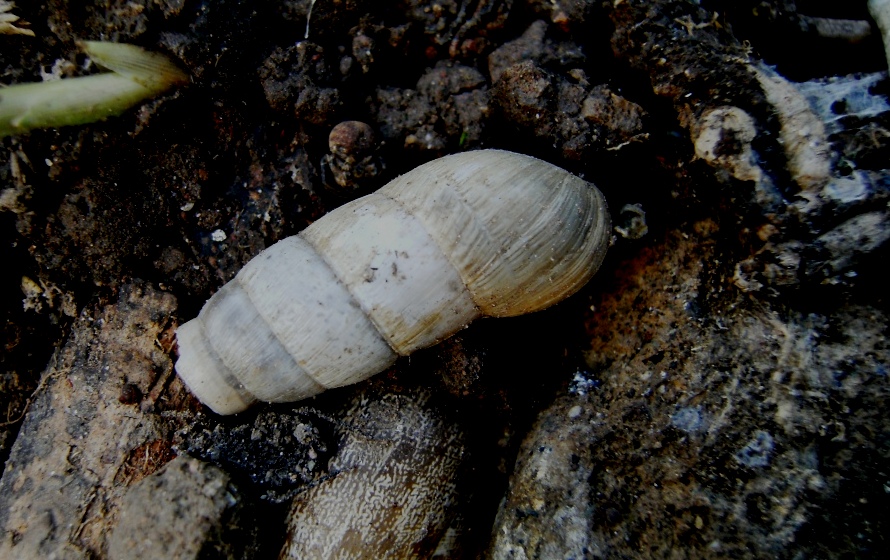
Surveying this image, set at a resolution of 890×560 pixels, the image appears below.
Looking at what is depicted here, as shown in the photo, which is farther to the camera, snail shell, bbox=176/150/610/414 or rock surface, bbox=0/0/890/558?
snail shell, bbox=176/150/610/414

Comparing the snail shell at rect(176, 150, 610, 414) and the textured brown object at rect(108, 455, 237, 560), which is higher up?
the snail shell at rect(176, 150, 610, 414)

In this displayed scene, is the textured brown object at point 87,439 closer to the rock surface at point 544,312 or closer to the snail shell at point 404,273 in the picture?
the rock surface at point 544,312

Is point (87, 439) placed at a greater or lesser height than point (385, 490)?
greater

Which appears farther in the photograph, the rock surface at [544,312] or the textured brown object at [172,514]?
the textured brown object at [172,514]

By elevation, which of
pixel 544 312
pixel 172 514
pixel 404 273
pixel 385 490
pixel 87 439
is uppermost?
pixel 404 273

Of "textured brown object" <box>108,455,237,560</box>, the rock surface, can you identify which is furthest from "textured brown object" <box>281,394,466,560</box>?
"textured brown object" <box>108,455,237,560</box>

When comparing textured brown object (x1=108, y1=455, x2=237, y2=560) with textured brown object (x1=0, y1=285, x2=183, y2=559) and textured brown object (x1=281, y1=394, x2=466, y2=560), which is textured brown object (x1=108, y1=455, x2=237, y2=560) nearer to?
textured brown object (x1=0, y1=285, x2=183, y2=559)

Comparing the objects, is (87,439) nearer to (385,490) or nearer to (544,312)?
(385,490)

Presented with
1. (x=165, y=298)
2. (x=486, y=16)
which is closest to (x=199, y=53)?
(x=165, y=298)

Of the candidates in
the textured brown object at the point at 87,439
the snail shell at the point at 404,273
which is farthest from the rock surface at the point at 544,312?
the snail shell at the point at 404,273

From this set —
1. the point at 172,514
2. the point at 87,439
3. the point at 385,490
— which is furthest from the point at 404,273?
the point at 87,439
